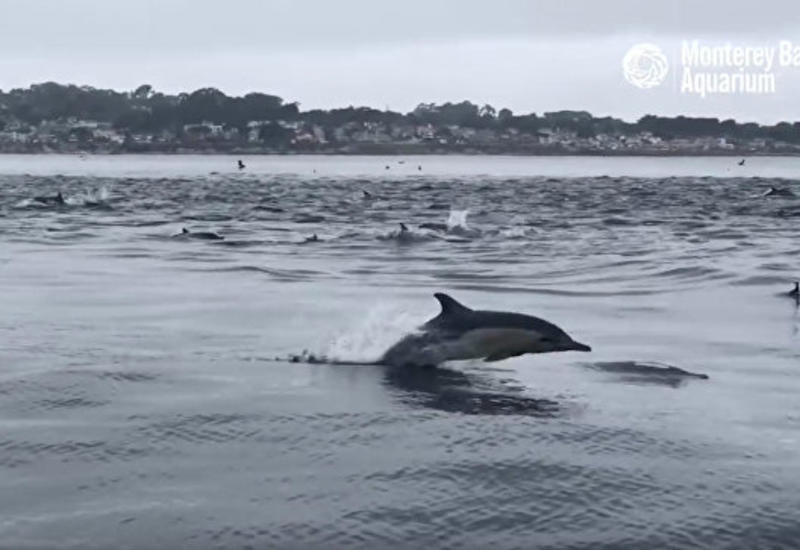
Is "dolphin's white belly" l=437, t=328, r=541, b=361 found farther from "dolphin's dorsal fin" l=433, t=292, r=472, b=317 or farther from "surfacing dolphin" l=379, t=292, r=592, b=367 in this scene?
"dolphin's dorsal fin" l=433, t=292, r=472, b=317

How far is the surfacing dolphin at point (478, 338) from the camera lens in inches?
465

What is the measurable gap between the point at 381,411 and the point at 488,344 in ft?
7.15

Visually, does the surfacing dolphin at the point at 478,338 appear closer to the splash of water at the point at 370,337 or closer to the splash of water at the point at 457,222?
the splash of water at the point at 370,337

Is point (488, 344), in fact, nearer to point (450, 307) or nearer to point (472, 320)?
point (472, 320)

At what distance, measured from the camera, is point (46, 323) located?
14.6m

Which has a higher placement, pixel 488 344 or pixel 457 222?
pixel 488 344

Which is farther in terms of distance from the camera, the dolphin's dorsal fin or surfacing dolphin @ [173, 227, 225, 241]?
surfacing dolphin @ [173, 227, 225, 241]

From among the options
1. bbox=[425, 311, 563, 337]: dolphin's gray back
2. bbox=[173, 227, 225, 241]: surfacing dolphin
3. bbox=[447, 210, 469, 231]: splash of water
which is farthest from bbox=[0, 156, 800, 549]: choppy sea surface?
bbox=[447, 210, 469, 231]: splash of water

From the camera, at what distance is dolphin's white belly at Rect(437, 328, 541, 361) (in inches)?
464

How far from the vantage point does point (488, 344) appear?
11.8 meters

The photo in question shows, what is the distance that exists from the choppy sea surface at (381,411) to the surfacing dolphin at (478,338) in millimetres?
208

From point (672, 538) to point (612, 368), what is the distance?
5.18m

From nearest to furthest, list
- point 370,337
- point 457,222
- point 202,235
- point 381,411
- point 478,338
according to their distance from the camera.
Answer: point 381,411
point 478,338
point 370,337
point 202,235
point 457,222

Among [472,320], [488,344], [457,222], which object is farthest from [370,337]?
[457,222]
